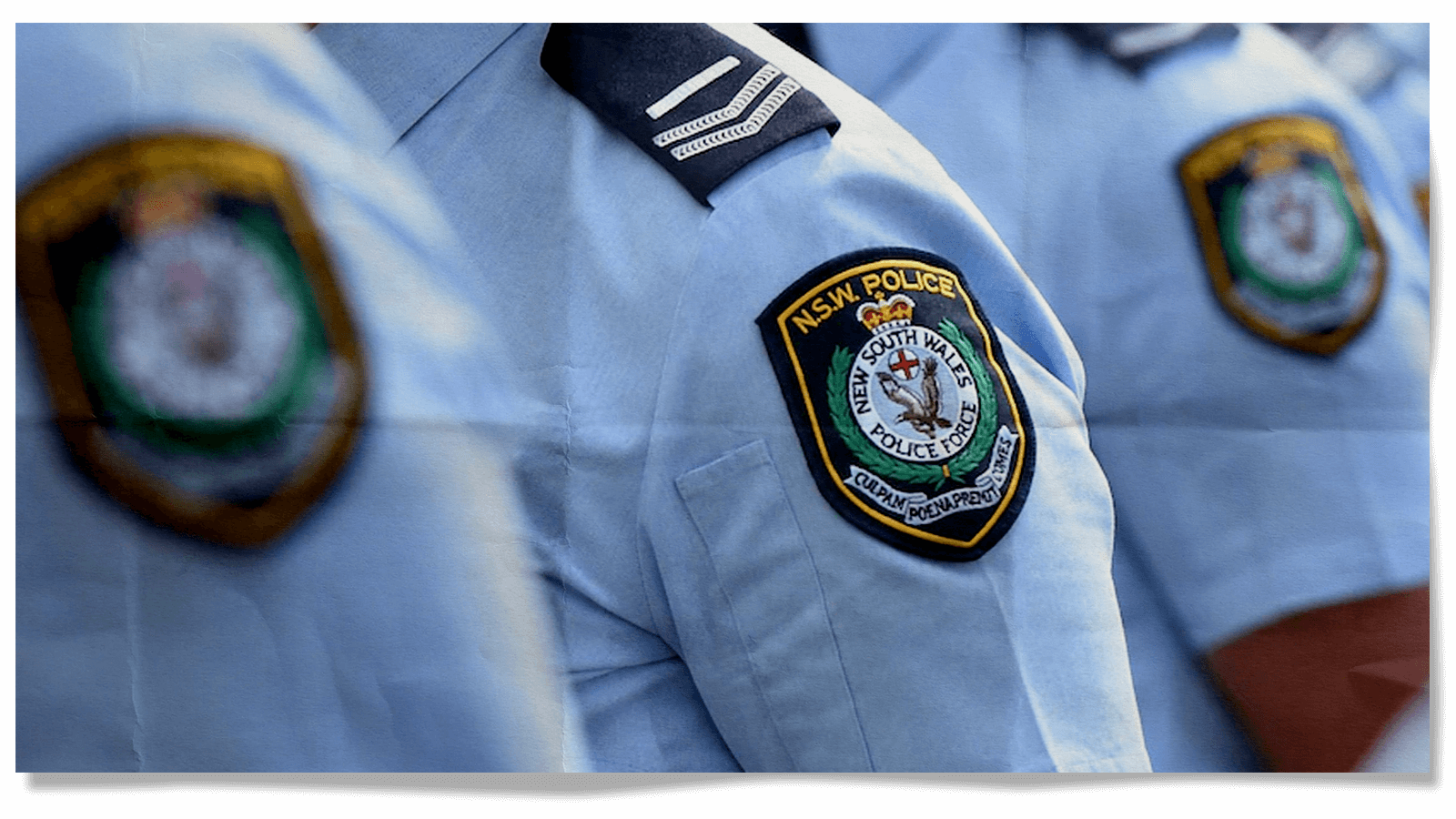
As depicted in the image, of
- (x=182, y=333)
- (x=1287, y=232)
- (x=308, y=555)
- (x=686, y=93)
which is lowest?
(x=308, y=555)

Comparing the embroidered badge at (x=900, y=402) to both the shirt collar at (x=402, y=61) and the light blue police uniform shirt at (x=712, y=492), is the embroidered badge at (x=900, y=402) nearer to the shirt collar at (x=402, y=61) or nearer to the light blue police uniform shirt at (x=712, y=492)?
the light blue police uniform shirt at (x=712, y=492)

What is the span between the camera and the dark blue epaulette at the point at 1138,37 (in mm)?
1701

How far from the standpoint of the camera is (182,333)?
4.60 feet

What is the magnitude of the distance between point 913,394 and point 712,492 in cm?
22

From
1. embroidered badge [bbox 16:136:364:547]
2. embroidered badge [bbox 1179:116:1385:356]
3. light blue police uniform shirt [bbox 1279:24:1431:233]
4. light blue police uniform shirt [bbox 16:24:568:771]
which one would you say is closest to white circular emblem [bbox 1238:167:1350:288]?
embroidered badge [bbox 1179:116:1385:356]

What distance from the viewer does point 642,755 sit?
4.83ft

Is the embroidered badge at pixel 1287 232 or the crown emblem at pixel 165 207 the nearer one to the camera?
the crown emblem at pixel 165 207

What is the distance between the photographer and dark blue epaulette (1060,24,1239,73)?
1.70 metres

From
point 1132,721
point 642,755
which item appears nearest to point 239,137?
point 642,755

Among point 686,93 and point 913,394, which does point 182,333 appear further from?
point 913,394

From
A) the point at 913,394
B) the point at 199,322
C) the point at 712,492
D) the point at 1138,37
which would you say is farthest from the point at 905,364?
the point at 199,322

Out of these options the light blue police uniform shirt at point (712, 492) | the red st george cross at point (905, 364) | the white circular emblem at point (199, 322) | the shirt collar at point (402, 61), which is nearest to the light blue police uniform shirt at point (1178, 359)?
the light blue police uniform shirt at point (712, 492)

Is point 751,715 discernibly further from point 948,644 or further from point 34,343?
point 34,343

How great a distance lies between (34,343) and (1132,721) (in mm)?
1125
